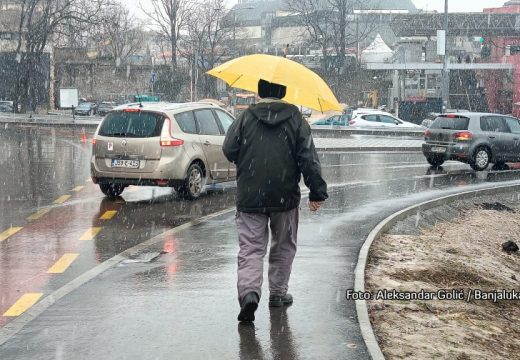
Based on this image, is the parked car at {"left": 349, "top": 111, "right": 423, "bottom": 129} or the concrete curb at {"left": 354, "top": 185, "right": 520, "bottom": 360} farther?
the parked car at {"left": 349, "top": 111, "right": 423, "bottom": 129}

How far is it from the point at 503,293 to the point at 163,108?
691cm

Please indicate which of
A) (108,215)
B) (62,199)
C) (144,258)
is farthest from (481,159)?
(144,258)

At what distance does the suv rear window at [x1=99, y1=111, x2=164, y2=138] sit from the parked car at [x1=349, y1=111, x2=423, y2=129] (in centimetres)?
2890

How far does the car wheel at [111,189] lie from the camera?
1414 centimetres

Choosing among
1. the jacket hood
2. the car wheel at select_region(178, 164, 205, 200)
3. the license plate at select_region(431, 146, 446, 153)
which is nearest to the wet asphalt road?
the car wheel at select_region(178, 164, 205, 200)

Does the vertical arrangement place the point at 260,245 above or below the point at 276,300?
above

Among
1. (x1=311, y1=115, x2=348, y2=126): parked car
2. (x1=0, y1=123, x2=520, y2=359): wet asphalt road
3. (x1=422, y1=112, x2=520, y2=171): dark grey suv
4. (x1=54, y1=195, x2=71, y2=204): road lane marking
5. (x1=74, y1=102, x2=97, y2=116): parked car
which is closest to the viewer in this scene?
(x1=0, y1=123, x2=520, y2=359): wet asphalt road

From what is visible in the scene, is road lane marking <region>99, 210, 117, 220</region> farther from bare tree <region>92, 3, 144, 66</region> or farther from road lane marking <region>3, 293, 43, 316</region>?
bare tree <region>92, 3, 144, 66</region>

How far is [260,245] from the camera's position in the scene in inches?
245

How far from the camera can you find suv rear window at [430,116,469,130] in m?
22.2

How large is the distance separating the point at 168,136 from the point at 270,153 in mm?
7542

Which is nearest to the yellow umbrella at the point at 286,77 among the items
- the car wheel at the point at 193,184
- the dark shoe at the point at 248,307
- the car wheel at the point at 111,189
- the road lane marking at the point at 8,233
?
the dark shoe at the point at 248,307

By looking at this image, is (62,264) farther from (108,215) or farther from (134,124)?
(134,124)

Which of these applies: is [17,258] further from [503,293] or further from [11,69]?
[11,69]
